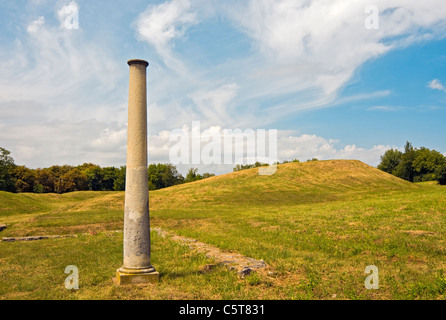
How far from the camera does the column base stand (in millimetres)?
10055

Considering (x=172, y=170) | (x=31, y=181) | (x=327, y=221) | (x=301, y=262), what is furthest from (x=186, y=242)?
(x=172, y=170)

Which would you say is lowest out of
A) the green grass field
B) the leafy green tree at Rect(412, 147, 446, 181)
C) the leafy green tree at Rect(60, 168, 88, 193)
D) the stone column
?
the green grass field

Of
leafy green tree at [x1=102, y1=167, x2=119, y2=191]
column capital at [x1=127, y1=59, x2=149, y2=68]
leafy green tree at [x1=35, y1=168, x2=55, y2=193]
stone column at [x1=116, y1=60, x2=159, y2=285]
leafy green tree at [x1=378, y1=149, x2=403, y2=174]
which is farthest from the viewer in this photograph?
leafy green tree at [x1=378, y1=149, x2=403, y2=174]

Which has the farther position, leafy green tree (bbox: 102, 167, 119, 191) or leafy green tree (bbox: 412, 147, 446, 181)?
leafy green tree (bbox: 102, 167, 119, 191)

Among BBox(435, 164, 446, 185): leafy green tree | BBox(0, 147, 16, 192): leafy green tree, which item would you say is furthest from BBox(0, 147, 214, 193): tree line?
BBox(435, 164, 446, 185): leafy green tree

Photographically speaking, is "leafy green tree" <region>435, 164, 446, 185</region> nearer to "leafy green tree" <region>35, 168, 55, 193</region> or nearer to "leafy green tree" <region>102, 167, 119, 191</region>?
"leafy green tree" <region>102, 167, 119, 191</region>

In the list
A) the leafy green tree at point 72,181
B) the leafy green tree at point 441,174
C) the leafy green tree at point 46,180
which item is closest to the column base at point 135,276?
the leafy green tree at point 441,174

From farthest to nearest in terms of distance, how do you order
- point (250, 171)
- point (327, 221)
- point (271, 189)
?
1. point (250, 171)
2. point (271, 189)
3. point (327, 221)

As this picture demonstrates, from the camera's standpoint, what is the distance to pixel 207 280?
10.3m

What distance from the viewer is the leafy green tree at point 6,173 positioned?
3140 inches
